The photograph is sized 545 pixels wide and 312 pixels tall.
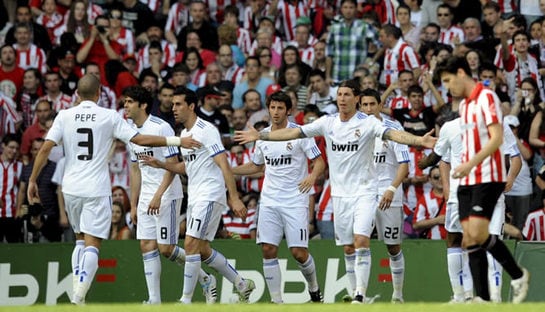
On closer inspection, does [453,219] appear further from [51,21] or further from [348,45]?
[51,21]

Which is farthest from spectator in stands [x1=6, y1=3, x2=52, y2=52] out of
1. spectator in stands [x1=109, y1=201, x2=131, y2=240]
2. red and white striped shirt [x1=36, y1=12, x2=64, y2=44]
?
spectator in stands [x1=109, y1=201, x2=131, y2=240]

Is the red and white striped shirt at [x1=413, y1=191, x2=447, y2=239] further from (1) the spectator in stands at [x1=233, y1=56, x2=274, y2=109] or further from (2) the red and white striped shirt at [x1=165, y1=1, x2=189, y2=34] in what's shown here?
(2) the red and white striped shirt at [x1=165, y1=1, x2=189, y2=34]

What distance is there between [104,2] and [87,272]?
10933mm

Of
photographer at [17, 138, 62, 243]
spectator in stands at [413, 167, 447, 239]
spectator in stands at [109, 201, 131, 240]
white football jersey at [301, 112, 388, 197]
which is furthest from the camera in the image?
photographer at [17, 138, 62, 243]

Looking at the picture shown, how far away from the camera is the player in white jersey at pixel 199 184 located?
16.3m

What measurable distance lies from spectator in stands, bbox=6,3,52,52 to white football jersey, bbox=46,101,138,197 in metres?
8.21

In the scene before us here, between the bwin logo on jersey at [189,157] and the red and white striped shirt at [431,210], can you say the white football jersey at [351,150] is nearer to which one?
the bwin logo on jersey at [189,157]

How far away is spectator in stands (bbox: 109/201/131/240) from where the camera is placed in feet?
65.4

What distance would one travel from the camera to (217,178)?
16516 millimetres

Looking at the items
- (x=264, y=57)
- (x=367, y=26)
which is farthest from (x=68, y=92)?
(x=367, y=26)

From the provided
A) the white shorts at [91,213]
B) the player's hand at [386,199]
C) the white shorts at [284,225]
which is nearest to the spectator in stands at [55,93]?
the white shorts at [284,225]

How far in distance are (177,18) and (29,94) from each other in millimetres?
3615

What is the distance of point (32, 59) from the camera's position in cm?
2328

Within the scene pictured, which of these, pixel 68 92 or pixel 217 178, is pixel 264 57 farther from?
pixel 217 178
